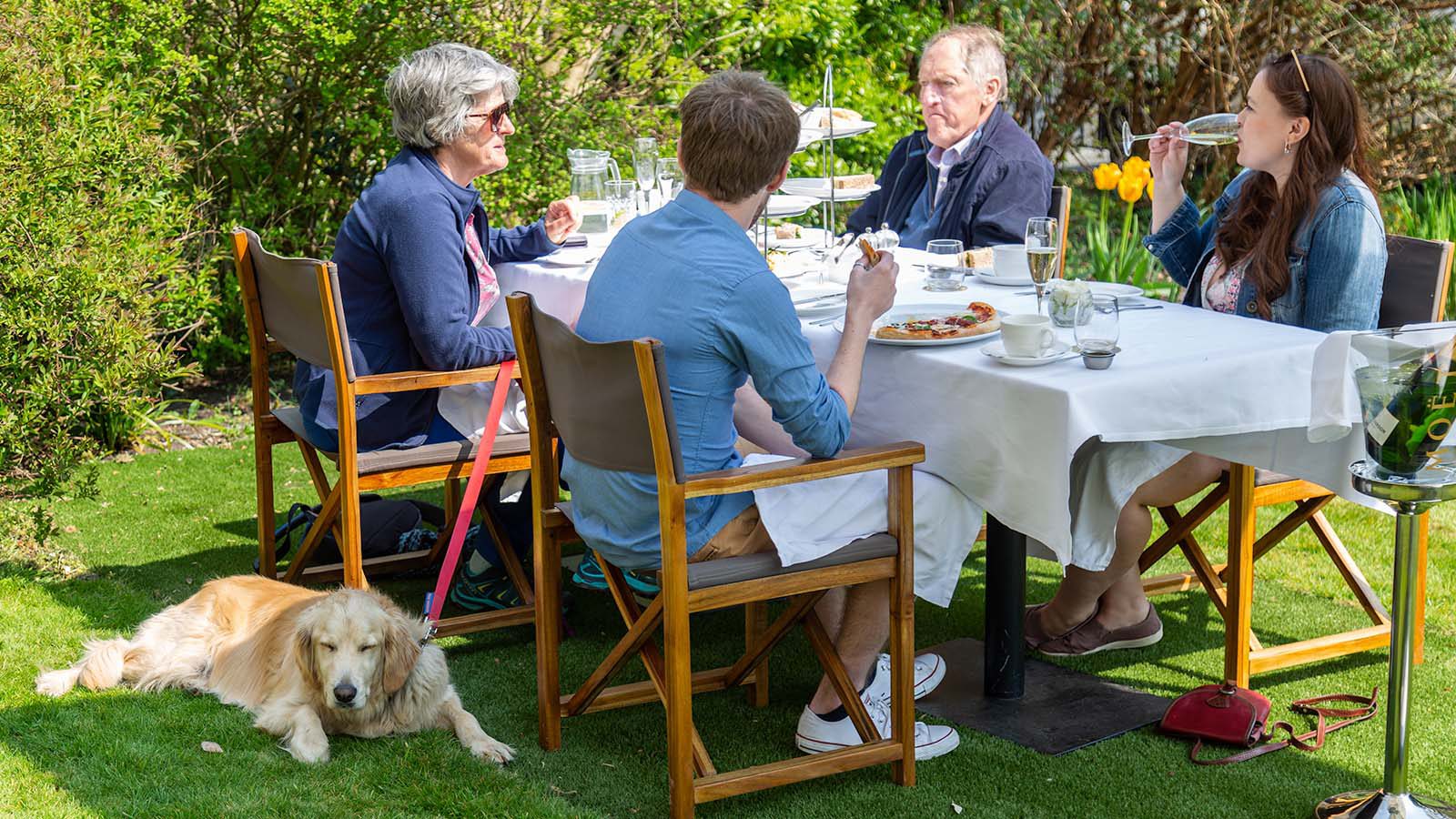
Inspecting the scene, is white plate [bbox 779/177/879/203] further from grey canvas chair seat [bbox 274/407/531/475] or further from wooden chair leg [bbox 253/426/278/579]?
wooden chair leg [bbox 253/426/278/579]

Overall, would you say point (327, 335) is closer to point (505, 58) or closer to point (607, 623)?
point (607, 623)

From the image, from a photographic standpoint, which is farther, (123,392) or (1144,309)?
(123,392)

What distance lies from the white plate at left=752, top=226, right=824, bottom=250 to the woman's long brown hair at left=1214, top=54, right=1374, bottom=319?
142cm

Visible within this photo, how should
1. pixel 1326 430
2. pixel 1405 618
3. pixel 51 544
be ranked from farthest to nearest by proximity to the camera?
pixel 51 544 → pixel 1326 430 → pixel 1405 618

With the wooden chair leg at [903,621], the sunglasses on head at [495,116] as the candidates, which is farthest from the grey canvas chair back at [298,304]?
the wooden chair leg at [903,621]

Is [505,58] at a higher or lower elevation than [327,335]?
higher

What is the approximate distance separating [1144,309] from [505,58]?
3.76 metres

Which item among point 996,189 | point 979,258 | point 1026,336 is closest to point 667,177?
point 996,189

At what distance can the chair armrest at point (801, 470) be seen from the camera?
2553 millimetres

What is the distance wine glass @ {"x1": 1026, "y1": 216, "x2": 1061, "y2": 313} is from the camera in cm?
320

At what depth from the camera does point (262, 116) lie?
6305mm

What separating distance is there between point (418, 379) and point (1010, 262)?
154cm

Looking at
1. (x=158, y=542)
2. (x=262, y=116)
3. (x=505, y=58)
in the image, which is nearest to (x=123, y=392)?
(x=158, y=542)

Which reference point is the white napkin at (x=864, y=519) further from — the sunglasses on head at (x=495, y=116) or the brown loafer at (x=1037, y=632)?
the sunglasses on head at (x=495, y=116)
